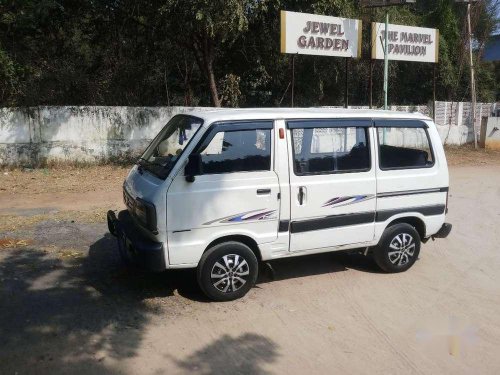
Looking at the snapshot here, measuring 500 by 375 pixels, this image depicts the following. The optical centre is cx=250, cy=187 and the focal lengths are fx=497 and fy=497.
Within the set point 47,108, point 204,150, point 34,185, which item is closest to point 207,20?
point 47,108

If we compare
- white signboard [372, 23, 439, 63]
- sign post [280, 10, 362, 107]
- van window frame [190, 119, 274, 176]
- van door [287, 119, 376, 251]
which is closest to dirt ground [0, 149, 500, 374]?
van door [287, 119, 376, 251]

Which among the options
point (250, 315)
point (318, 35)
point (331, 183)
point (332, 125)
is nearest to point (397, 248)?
point (331, 183)

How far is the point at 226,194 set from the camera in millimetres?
4609

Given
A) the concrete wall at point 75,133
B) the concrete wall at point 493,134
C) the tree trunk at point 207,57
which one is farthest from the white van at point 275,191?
the concrete wall at point 493,134

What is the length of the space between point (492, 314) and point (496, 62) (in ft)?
82.4

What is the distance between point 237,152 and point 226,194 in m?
0.42

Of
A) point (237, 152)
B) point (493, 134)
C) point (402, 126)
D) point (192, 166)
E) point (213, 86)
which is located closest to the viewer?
point (192, 166)

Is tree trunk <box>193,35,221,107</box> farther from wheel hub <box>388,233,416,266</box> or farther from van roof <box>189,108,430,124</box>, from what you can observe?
wheel hub <box>388,233,416,266</box>

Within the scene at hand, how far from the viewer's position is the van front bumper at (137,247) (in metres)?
4.45

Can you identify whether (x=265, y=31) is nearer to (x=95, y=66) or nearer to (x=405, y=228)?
(x=95, y=66)

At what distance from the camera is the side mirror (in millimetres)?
4473

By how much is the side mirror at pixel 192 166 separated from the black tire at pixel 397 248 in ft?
7.73

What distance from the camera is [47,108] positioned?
451 inches

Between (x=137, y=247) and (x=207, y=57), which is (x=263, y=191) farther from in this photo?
(x=207, y=57)
